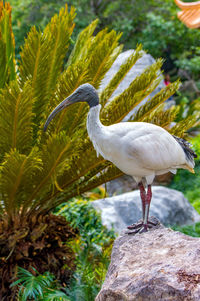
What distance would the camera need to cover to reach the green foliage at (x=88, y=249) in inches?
195

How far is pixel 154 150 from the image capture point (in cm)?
371

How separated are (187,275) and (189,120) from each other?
109 inches

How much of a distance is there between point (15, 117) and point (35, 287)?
5.66ft

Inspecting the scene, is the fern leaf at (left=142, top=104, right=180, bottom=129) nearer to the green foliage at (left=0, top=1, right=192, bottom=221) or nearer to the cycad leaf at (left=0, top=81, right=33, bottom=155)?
the green foliage at (left=0, top=1, right=192, bottom=221)

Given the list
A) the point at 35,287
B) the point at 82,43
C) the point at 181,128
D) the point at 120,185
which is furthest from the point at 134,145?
the point at 120,185

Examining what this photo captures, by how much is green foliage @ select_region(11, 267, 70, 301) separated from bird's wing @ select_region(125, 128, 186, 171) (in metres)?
1.76

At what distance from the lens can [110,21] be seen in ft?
48.6

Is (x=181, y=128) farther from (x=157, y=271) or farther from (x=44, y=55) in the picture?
(x=157, y=271)

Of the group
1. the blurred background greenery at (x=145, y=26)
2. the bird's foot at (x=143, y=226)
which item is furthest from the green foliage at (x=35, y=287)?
the blurred background greenery at (x=145, y=26)

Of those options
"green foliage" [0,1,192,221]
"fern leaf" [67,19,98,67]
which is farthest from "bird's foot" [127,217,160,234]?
"fern leaf" [67,19,98,67]

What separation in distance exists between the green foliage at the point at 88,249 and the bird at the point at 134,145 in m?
1.31

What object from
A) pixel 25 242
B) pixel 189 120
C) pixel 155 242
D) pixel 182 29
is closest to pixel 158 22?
pixel 182 29

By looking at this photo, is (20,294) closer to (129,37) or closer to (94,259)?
(94,259)

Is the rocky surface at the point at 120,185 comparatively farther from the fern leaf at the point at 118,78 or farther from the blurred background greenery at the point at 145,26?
the fern leaf at the point at 118,78
